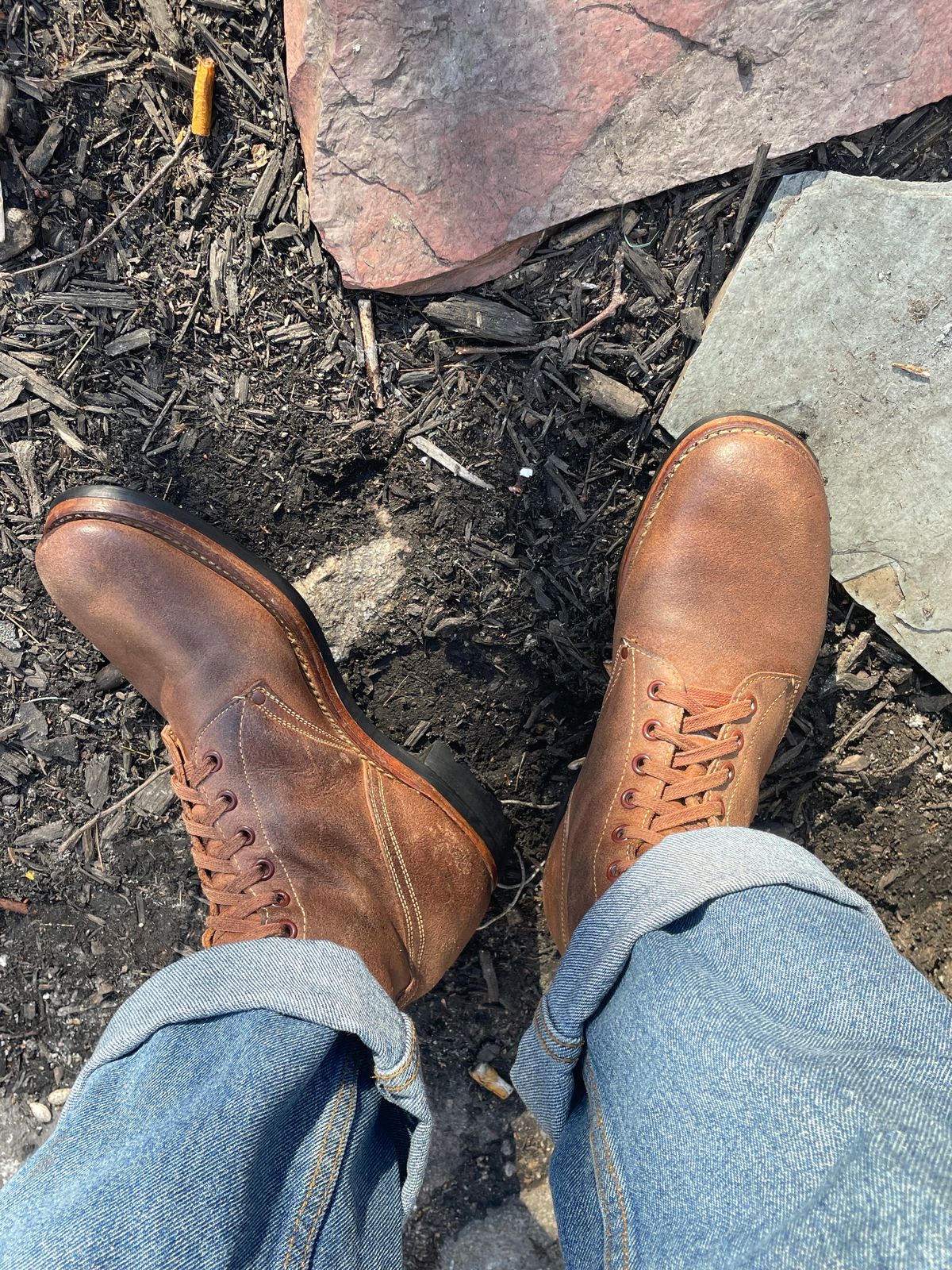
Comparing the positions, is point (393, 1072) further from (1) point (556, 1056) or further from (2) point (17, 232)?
(2) point (17, 232)

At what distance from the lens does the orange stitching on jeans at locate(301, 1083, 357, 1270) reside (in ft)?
3.40

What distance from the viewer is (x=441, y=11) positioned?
1399mm

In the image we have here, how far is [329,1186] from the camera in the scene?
1087 millimetres

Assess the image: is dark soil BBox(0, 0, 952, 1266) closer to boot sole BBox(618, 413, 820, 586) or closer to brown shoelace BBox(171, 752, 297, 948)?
boot sole BBox(618, 413, 820, 586)

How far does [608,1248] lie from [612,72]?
1957 millimetres

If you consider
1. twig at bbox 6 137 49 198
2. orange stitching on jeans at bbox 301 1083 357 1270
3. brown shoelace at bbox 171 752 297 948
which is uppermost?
twig at bbox 6 137 49 198

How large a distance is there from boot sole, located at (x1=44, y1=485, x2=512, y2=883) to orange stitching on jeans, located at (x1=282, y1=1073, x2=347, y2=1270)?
1.97 feet

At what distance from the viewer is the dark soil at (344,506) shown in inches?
61.5

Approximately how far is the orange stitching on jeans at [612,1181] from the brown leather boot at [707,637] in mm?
405

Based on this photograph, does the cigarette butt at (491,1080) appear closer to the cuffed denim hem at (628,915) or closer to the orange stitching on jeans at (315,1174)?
the cuffed denim hem at (628,915)

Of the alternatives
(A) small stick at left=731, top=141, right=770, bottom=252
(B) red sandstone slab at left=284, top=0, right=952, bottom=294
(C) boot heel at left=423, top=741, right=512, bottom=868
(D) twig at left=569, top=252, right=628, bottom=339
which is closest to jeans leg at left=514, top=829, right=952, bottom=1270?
(C) boot heel at left=423, top=741, right=512, bottom=868

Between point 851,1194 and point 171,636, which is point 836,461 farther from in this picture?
point 171,636

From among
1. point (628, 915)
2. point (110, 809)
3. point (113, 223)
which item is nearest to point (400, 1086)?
point (628, 915)

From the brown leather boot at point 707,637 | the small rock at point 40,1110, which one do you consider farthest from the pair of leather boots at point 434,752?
the small rock at point 40,1110
